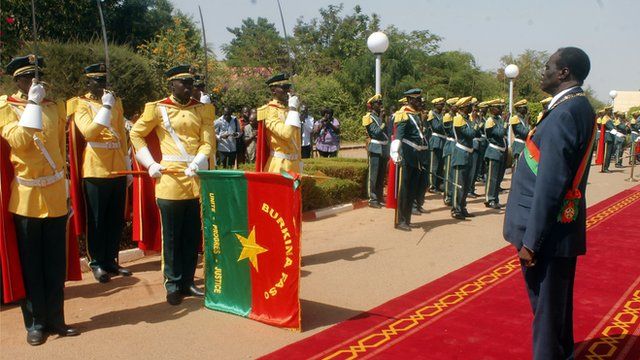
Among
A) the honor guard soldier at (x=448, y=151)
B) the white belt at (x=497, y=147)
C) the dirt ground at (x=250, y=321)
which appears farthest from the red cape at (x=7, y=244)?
the white belt at (x=497, y=147)

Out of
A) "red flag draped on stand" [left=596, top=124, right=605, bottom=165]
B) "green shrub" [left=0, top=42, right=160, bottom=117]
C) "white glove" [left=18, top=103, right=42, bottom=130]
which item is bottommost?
"red flag draped on stand" [left=596, top=124, right=605, bottom=165]

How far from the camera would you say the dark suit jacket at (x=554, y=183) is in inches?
121

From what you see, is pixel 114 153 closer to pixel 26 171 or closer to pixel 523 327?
pixel 26 171

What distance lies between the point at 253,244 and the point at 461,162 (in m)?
5.45

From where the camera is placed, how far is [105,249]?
5.73m

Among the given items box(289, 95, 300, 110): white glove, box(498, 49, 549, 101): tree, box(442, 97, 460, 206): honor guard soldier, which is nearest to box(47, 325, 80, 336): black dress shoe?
box(289, 95, 300, 110): white glove

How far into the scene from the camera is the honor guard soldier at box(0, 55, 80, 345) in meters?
4.06

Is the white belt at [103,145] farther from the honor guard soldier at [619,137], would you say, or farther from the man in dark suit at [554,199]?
the honor guard soldier at [619,137]

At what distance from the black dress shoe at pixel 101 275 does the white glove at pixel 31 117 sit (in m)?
2.05

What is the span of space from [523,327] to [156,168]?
302 cm

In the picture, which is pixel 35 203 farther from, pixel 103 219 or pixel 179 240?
pixel 103 219

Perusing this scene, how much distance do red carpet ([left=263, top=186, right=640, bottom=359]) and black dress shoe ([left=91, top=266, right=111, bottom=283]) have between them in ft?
7.85

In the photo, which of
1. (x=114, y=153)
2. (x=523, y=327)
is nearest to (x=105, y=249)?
(x=114, y=153)

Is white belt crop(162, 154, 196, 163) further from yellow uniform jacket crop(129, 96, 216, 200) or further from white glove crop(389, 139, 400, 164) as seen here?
white glove crop(389, 139, 400, 164)
